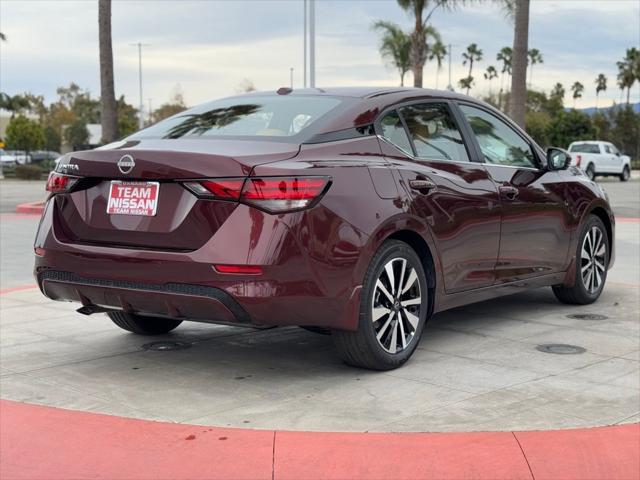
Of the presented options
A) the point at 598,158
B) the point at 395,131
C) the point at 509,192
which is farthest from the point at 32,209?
the point at 598,158

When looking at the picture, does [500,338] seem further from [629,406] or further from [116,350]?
[116,350]

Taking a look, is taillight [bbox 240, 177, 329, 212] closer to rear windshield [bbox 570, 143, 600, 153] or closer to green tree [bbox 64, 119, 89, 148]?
Answer: rear windshield [bbox 570, 143, 600, 153]

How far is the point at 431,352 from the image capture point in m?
5.83

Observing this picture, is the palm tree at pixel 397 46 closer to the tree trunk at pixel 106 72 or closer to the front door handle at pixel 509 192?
→ the tree trunk at pixel 106 72

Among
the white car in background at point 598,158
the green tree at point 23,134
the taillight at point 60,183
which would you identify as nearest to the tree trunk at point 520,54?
the taillight at point 60,183

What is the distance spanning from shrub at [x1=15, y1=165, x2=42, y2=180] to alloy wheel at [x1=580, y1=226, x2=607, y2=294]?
137 ft

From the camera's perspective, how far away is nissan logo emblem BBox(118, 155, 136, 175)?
4879 millimetres

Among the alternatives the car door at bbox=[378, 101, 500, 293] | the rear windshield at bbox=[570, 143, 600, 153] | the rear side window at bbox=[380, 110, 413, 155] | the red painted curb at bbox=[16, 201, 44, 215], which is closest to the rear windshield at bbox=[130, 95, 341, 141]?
the rear side window at bbox=[380, 110, 413, 155]

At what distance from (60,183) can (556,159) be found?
12.3 ft

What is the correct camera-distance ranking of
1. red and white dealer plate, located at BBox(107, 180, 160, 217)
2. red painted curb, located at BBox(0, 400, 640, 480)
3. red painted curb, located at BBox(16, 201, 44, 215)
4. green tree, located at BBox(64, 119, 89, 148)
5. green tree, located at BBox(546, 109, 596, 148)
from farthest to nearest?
green tree, located at BBox(64, 119, 89, 148) < green tree, located at BBox(546, 109, 596, 148) < red painted curb, located at BBox(16, 201, 44, 215) < red and white dealer plate, located at BBox(107, 180, 160, 217) < red painted curb, located at BBox(0, 400, 640, 480)

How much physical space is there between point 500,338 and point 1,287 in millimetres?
4944

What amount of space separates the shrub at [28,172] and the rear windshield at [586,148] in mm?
26090

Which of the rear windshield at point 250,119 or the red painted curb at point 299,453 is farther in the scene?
the rear windshield at point 250,119

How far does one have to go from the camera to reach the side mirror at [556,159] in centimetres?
701
